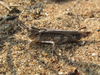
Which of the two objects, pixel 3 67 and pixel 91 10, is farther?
pixel 91 10

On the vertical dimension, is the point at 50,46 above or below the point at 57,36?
below

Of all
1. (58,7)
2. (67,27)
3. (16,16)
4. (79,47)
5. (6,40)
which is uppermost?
(58,7)

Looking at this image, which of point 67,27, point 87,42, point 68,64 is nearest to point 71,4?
point 67,27

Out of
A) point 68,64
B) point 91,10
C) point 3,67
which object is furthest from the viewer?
point 91,10

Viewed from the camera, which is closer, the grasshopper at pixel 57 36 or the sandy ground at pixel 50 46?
the sandy ground at pixel 50 46

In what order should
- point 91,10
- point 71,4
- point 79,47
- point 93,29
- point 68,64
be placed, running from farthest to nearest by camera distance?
point 71,4 → point 91,10 → point 93,29 → point 79,47 → point 68,64

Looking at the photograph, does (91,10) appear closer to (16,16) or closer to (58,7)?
(58,7)

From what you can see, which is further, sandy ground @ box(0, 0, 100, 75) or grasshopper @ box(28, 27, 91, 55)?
grasshopper @ box(28, 27, 91, 55)

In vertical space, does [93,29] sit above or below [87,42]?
above
